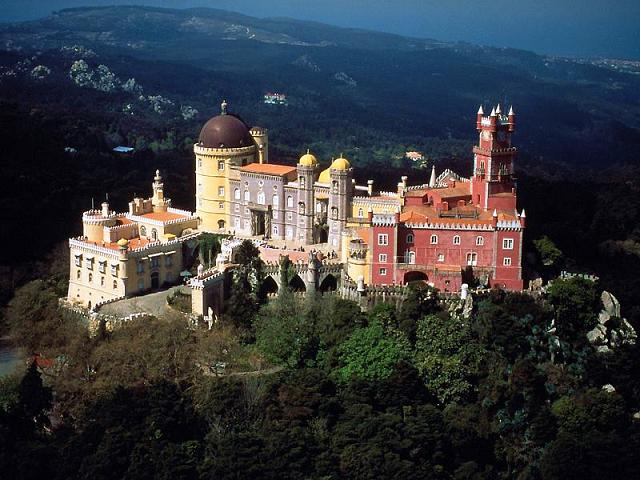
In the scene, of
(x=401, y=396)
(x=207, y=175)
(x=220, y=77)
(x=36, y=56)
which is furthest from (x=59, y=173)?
(x=220, y=77)

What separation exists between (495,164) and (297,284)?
10612mm

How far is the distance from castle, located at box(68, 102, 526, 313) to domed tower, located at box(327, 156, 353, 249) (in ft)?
0.18

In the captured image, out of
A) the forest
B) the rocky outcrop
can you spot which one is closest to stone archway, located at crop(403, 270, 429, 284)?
the forest

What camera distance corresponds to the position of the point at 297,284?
47812 millimetres

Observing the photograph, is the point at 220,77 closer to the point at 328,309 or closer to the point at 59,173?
the point at 59,173

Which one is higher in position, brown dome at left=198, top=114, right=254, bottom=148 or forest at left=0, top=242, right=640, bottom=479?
brown dome at left=198, top=114, right=254, bottom=148

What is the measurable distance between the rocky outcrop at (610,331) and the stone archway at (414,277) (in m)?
7.56

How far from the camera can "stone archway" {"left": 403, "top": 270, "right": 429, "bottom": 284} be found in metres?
46.1

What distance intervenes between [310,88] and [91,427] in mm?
165019

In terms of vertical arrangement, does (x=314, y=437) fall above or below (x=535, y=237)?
below

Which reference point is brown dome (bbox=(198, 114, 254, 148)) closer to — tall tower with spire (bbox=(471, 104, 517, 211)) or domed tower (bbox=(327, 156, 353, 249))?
domed tower (bbox=(327, 156, 353, 249))

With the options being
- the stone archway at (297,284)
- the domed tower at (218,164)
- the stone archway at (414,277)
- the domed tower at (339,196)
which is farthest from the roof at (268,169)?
the stone archway at (414,277)

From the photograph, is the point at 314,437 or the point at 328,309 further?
the point at 328,309

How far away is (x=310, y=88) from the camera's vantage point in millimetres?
199375
